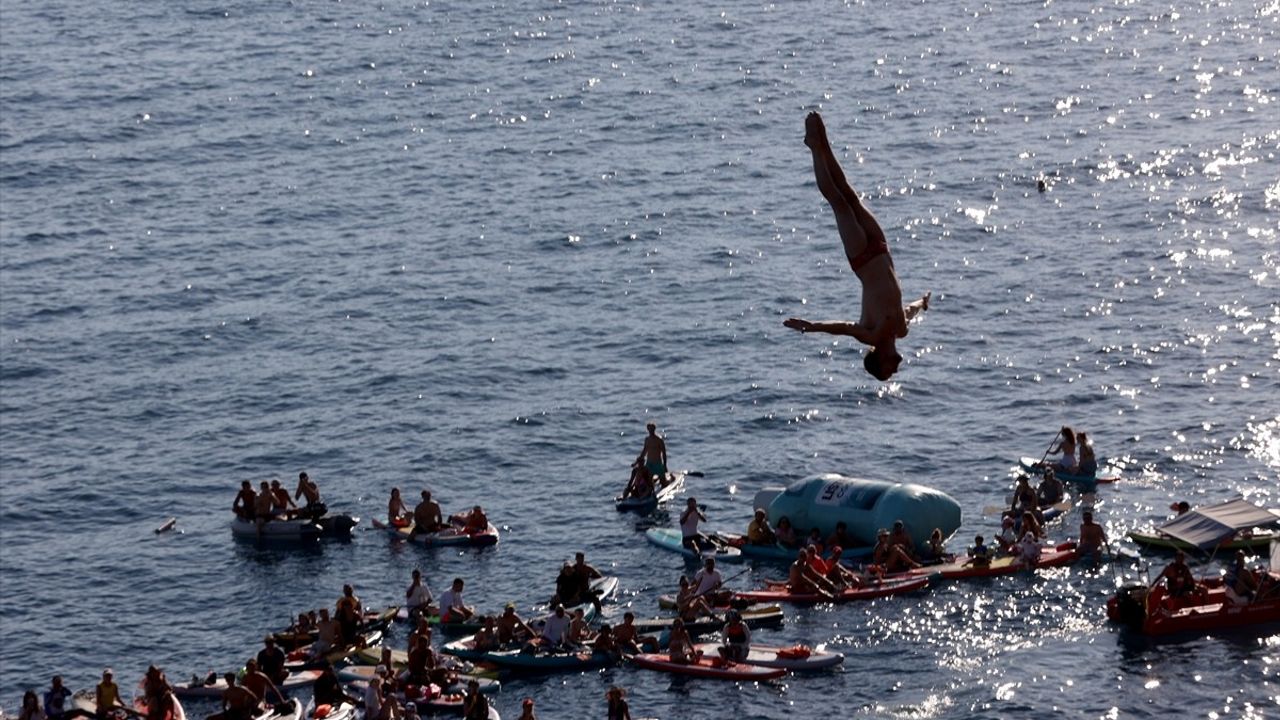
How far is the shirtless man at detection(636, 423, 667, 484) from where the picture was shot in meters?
67.1

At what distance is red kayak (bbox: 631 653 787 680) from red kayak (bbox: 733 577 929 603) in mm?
5306

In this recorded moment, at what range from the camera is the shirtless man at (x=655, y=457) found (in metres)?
67.1

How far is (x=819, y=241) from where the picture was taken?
94312mm

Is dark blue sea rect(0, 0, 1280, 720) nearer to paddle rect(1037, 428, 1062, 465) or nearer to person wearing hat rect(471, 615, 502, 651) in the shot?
paddle rect(1037, 428, 1062, 465)

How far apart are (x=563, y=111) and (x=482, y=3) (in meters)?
22.3

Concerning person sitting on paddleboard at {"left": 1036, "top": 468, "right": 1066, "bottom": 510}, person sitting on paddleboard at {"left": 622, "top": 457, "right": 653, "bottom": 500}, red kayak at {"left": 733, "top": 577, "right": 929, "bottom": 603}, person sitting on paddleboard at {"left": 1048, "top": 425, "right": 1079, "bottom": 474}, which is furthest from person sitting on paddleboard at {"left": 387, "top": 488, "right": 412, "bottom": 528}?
person sitting on paddleboard at {"left": 1048, "top": 425, "right": 1079, "bottom": 474}

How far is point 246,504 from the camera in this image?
2621 inches

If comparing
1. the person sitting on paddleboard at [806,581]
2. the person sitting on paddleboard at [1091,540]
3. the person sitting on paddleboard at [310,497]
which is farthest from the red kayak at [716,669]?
the person sitting on paddleboard at [310,497]

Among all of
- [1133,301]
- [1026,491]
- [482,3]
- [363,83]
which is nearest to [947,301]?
[1133,301]

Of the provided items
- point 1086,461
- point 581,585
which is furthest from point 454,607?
point 1086,461

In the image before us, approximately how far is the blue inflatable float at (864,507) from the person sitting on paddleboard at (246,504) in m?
16.6

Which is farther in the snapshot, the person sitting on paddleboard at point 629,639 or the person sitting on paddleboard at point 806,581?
the person sitting on paddleboard at point 806,581

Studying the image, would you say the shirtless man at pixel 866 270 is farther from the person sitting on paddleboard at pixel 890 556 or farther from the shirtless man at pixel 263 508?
the shirtless man at pixel 263 508

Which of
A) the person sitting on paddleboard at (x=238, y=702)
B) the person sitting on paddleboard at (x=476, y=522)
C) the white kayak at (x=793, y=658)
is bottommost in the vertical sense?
the person sitting on paddleboard at (x=238, y=702)
